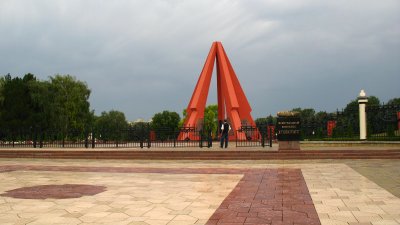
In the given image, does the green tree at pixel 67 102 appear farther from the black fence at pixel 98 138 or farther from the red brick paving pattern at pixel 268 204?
the red brick paving pattern at pixel 268 204

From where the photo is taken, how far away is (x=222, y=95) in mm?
34656

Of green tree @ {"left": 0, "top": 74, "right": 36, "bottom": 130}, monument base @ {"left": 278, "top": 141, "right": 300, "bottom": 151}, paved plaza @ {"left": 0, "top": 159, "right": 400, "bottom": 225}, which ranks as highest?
green tree @ {"left": 0, "top": 74, "right": 36, "bottom": 130}

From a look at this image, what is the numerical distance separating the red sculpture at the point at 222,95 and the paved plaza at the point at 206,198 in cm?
1985

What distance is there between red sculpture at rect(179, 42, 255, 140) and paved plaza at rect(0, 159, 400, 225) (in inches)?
782

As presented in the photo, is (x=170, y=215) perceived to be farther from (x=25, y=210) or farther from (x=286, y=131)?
(x=286, y=131)

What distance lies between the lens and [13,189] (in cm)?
813

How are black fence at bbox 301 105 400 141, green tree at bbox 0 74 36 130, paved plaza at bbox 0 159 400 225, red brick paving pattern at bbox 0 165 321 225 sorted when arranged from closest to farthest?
red brick paving pattern at bbox 0 165 321 225 < paved plaza at bbox 0 159 400 225 < black fence at bbox 301 105 400 141 < green tree at bbox 0 74 36 130

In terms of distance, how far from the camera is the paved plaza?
521 cm

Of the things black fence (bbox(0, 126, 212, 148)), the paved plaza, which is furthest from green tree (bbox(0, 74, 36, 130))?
the paved plaza

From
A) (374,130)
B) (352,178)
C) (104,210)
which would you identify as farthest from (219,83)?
(104,210)

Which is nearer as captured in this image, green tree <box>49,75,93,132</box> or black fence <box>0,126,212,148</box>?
black fence <box>0,126,212,148</box>

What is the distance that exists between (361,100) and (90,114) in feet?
108

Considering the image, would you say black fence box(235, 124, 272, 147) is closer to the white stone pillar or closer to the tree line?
the white stone pillar

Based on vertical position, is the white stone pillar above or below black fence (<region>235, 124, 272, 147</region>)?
above
